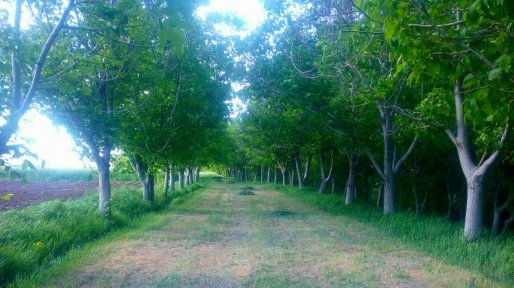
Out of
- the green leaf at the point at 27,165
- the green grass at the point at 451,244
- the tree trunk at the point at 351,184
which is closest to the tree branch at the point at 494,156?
the green grass at the point at 451,244

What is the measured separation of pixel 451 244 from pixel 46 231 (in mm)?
9691

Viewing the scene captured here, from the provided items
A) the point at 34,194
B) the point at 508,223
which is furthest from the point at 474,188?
the point at 34,194

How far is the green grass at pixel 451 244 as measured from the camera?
7492mm

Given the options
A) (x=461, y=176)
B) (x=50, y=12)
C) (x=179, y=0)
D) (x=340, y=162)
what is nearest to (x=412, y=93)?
(x=461, y=176)

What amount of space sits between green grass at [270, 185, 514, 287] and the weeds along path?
39cm

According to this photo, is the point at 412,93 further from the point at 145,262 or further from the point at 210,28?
the point at 145,262

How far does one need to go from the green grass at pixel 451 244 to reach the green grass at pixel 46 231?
26.6 feet

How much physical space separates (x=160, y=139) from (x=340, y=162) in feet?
54.5

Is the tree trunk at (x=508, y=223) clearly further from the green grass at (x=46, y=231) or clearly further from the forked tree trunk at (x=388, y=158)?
the green grass at (x=46, y=231)

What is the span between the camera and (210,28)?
17.7 metres

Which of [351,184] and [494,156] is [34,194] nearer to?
[351,184]

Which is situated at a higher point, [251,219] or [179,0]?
[179,0]

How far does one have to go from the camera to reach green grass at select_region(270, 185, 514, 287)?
24.6 ft

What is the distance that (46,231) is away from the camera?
9.34m
